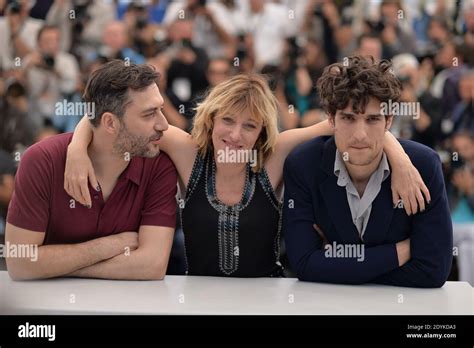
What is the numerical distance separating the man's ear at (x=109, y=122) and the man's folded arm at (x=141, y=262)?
0.87 feet

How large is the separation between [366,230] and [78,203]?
0.73 m

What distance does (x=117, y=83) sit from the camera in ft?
6.30

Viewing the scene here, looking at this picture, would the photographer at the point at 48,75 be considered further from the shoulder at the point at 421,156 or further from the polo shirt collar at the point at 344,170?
the shoulder at the point at 421,156

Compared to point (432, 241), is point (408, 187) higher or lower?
higher

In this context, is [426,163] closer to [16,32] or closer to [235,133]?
[235,133]

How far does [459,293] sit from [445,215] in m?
0.20

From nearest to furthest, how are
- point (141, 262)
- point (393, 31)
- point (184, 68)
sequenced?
point (141, 262) → point (393, 31) → point (184, 68)

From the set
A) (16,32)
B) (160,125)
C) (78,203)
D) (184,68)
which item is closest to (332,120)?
(160,125)

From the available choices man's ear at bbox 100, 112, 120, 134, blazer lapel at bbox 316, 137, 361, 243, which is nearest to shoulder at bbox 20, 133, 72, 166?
man's ear at bbox 100, 112, 120, 134

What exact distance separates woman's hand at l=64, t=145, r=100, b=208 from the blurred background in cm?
53
